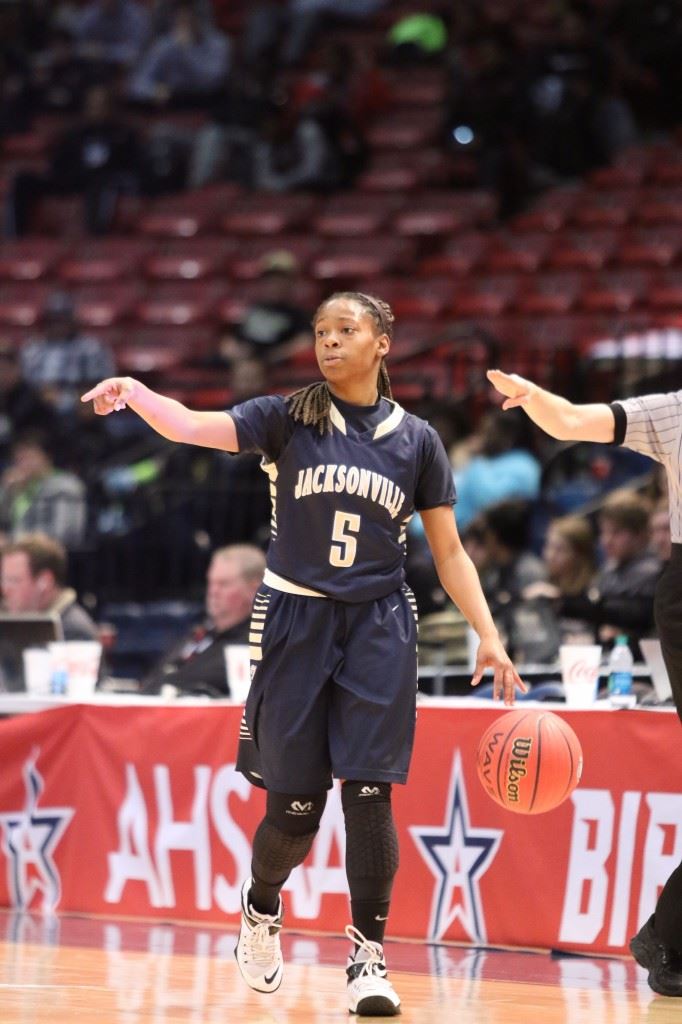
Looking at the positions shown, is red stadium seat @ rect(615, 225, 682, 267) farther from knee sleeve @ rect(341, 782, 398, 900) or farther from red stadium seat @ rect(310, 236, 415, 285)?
knee sleeve @ rect(341, 782, 398, 900)

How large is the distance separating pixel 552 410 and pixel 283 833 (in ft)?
4.32

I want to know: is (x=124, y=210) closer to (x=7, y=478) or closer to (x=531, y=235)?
(x=531, y=235)

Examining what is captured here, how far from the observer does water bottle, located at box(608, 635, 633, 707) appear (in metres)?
6.04

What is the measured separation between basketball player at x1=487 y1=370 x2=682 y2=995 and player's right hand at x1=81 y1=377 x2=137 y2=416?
0.91m

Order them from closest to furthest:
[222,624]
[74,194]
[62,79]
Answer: [222,624] < [74,194] < [62,79]

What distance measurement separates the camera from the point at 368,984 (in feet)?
15.4

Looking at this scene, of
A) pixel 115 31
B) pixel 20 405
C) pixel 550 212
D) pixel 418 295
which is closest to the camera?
pixel 20 405

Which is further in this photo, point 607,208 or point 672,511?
point 607,208

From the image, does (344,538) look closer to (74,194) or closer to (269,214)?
(269,214)

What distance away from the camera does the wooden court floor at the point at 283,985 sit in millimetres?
4723

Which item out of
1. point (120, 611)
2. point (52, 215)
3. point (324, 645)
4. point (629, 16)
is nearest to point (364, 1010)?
point (324, 645)

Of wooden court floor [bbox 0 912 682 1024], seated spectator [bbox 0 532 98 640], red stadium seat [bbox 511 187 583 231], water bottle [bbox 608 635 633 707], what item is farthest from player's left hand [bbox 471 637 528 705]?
red stadium seat [bbox 511 187 583 231]

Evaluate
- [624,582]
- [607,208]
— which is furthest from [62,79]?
[624,582]

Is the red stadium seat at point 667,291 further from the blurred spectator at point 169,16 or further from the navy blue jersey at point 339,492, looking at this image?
the navy blue jersey at point 339,492
